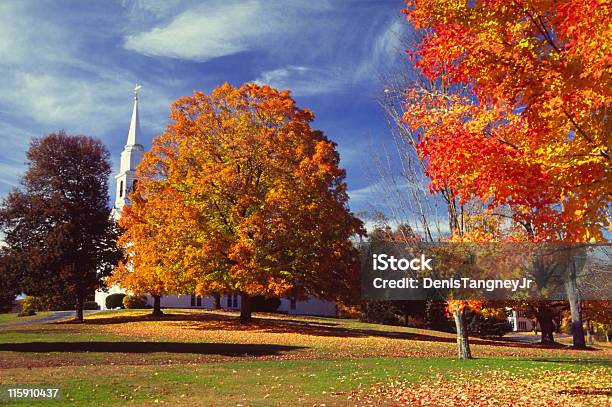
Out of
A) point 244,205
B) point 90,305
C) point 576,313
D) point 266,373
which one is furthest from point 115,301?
point 266,373

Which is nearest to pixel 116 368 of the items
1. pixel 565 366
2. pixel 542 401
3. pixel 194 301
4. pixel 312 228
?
pixel 542 401

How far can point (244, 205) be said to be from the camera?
28.6 meters

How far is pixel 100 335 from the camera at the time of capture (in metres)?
25.6

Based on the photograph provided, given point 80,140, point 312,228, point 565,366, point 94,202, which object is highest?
point 80,140

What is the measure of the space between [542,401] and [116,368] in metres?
10.8

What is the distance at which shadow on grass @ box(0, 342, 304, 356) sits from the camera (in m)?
19.4

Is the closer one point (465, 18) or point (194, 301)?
point (465, 18)

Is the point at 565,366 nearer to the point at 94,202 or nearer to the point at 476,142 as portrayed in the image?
the point at 476,142

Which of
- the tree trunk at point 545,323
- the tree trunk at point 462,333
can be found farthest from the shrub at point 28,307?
the tree trunk at point 545,323

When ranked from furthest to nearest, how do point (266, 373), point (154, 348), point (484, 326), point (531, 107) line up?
point (484, 326) < point (154, 348) < point (266, 373) < point (531, 107)

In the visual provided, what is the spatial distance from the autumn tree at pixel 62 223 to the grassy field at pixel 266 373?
965 centimetres

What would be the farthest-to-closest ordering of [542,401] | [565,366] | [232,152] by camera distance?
1. [232,152]
2. [565,366]
3. [542,401]

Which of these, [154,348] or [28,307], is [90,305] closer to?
[28,307]

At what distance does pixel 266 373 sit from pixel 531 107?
31.7 feet
